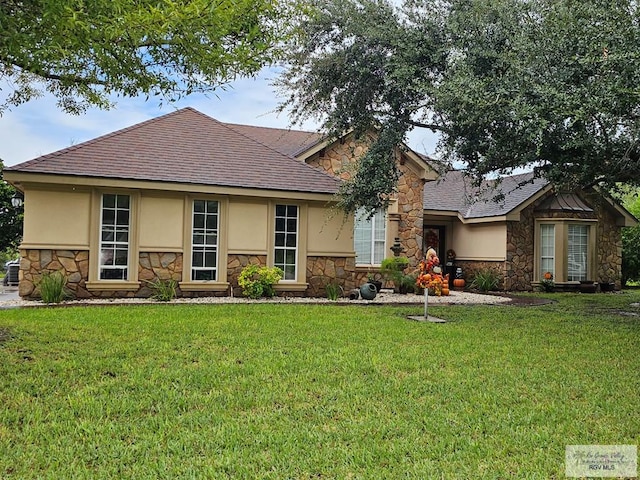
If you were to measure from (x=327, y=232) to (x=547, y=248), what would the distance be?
30.0ft

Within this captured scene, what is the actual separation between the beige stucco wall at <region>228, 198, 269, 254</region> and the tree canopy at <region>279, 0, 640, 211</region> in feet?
8.28

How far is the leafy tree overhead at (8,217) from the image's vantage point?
2064cm

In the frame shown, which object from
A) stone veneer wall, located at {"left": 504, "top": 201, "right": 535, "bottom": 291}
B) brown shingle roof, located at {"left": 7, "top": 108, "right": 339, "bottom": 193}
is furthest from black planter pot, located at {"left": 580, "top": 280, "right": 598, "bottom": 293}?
brown shingle roof, located at {"left": 7, "top": 108, "right": 339, "bottom": 193}

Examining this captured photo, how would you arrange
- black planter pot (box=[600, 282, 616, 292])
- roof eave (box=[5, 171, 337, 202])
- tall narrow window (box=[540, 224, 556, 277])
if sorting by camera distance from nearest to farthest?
roof eave (box=[5, 171, 337, 202]), tall narrow window (box=[540, 224, 556, 277]), black planter pot (box=[600, 282, 616, 292])

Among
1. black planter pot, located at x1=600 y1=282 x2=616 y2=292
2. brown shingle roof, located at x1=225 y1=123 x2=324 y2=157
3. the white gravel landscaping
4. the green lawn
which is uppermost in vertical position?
brown shingle roof, located at x1=225 y1=123 x2=324 y2=157

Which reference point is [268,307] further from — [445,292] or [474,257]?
[474,257]

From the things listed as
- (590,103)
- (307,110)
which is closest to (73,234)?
(307,110)

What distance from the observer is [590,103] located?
7930 mm

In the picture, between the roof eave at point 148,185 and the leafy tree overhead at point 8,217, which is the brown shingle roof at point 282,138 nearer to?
the roof eave at point 148,185

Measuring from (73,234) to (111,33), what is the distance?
8.62 metres

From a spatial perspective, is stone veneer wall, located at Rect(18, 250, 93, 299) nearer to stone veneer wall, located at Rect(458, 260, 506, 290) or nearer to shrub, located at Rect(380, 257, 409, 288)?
shrub, located at Rect(380, 257, 409, 288)

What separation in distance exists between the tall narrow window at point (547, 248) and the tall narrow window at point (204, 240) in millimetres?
11982

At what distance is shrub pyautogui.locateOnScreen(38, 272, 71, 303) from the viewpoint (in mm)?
11711

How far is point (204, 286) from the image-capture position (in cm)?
1353
